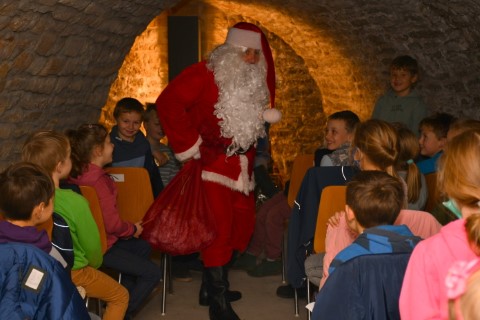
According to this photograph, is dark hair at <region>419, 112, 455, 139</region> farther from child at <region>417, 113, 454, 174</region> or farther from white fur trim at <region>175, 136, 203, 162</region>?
white fur trim at <region>175, 136, 203, 162</region>

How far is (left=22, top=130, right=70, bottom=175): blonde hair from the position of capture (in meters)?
3.35

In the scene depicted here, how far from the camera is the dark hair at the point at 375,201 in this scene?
2.67m

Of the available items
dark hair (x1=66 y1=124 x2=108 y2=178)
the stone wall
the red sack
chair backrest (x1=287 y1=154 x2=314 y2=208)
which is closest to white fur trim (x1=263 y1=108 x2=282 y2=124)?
the red sack

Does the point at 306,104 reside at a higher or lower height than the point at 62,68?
lower

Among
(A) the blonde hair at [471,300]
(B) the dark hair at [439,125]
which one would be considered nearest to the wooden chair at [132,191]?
(B) the dark hair at [439,125]

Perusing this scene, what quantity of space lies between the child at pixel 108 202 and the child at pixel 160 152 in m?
1.13

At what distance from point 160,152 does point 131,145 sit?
0.46 metres

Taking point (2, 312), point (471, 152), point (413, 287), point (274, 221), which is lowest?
point (274, 221)

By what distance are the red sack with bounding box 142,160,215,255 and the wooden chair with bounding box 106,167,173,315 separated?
0.06 metres

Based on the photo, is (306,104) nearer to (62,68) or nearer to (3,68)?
(62,68)

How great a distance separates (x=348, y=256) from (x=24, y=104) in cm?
259

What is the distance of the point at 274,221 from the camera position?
205 inches

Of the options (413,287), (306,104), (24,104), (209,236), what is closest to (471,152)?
Result: (413,287)

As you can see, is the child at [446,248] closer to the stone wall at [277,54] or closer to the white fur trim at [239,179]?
the white fur trim at [239,179]
